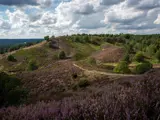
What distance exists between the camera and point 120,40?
450ft

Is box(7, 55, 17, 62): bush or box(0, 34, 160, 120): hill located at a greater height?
box(0, 34, 160, 120): hill

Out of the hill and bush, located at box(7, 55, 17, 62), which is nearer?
the hill

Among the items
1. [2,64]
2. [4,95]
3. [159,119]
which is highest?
[159,119]

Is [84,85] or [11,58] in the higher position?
[84,85]

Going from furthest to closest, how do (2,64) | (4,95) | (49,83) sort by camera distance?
(2,64) → (49,83) → (4,95)

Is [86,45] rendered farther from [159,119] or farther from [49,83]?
[159,119]

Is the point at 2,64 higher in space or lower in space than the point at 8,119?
lower

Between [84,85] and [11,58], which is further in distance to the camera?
[11,58]

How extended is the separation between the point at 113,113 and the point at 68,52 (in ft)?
323

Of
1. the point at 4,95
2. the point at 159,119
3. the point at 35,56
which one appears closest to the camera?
the point at 159,119

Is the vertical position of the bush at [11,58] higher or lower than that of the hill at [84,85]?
lower

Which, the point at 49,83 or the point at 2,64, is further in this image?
the point at 2,64

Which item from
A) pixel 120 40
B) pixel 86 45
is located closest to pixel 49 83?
pixel 86 45

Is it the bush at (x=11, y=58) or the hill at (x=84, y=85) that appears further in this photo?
the bush at (x=11, y=58)
